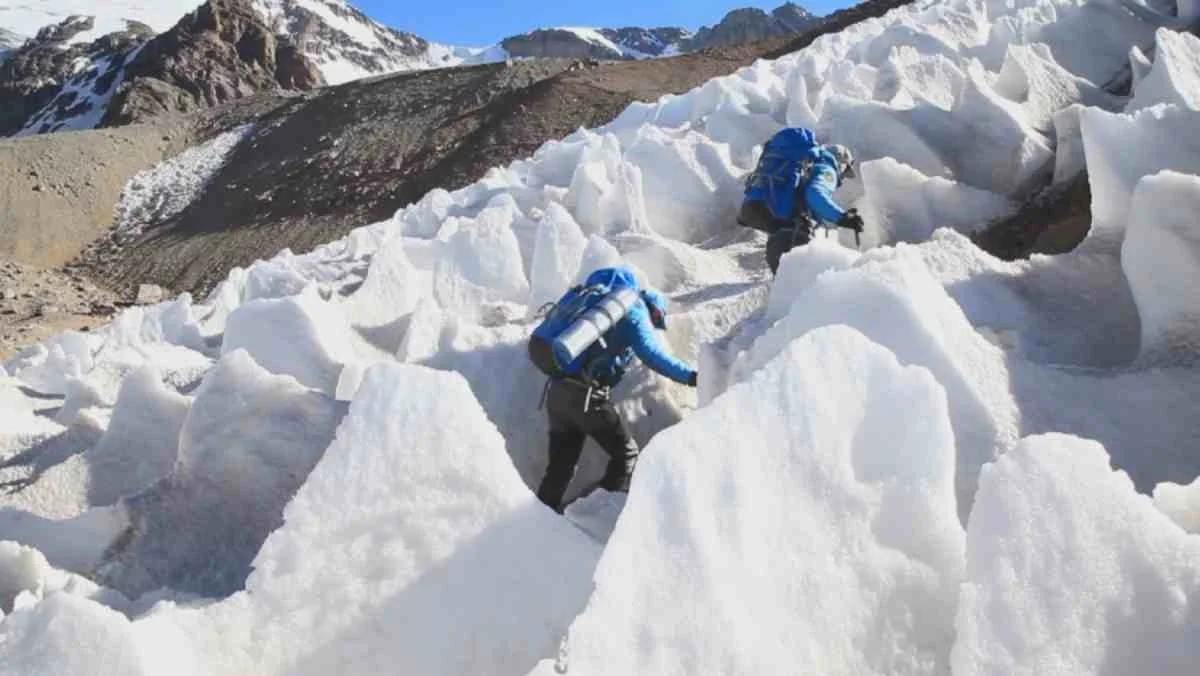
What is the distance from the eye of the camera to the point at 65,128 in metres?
56.2

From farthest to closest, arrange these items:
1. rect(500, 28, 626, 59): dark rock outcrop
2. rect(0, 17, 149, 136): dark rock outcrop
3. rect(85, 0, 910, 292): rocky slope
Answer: rect(500, 28, 626, 59): dark rock outcrop, rect(0, 17, 149, 136): dark rock outcrop, rect(85, 0, 910, 292): rocky slope

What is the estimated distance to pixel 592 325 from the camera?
4.93 metres

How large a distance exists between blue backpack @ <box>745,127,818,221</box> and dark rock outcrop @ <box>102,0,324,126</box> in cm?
4740

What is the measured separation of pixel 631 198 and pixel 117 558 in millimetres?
6831

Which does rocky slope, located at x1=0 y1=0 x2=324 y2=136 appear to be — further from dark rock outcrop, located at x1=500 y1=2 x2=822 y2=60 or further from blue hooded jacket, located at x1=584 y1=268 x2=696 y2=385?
blue hooded jacket, located at x1=584 y1=268 x2=696 y2=385

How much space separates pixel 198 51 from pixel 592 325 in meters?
56.5

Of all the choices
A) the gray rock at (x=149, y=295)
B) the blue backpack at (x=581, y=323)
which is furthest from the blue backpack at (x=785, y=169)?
the gray rock at (x=149, y=295)

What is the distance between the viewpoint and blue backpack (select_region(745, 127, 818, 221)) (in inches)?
285

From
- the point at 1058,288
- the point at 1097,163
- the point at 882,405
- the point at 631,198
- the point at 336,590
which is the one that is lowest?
the point at 631,198

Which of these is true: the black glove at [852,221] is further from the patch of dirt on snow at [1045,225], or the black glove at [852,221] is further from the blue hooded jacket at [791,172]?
the patch of dirt on snow at [1045,225]

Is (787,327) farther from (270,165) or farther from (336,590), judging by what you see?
(270,165)

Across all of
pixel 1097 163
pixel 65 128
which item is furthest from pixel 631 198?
pixel 65 128

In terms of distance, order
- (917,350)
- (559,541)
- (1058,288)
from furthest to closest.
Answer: (1058,288), (917,350), (559,541)

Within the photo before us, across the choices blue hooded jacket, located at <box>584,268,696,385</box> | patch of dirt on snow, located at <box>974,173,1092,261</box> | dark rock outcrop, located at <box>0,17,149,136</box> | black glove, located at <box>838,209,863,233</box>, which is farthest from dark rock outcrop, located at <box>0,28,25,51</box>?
blue hooded jacket, located at <box>584,268,696,385</box>
